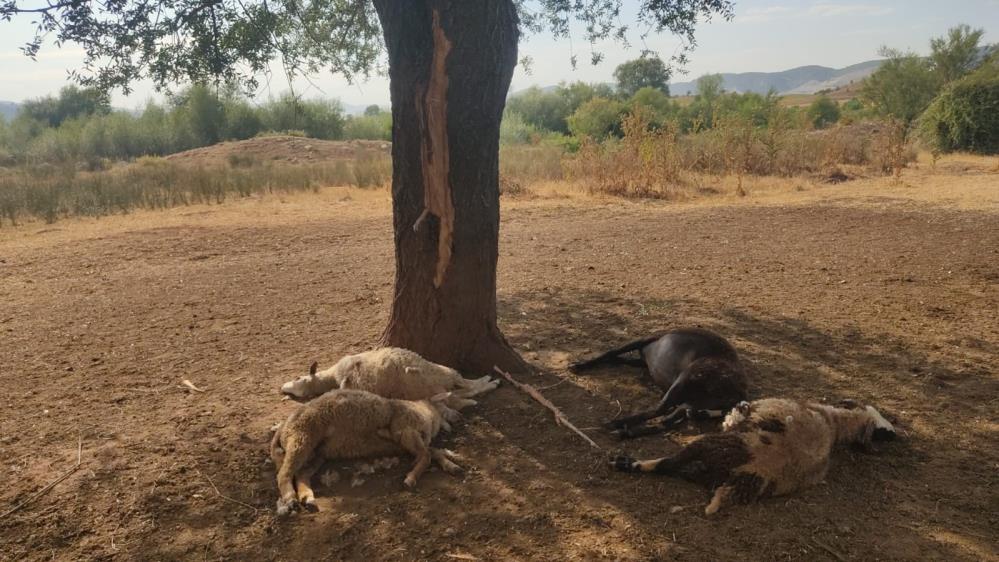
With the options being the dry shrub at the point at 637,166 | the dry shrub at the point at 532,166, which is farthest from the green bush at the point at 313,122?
the dry shrub at the point at 637,166

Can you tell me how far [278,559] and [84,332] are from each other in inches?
173

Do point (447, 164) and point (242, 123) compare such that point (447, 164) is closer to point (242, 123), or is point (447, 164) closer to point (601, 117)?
point (601, 117)

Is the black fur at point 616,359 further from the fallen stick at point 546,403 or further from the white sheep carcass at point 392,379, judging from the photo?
the white sheep carcass at point 392,379

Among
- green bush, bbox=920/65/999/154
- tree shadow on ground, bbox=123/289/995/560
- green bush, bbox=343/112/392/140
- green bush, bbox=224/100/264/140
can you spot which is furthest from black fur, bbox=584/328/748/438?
green bush, bbox=343/112/392/140

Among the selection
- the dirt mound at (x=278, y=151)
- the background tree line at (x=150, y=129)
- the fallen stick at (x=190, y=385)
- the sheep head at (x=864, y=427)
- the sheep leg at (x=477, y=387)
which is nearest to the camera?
the sheep head at (x=864, y=427)

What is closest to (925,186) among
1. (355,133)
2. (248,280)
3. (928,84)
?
(248,280)

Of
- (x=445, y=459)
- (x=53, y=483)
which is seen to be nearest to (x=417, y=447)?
(x=445, y=459)

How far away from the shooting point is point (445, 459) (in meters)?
3.51

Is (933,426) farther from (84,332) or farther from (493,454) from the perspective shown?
(84,332)

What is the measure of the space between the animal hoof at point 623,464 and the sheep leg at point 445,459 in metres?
0.79

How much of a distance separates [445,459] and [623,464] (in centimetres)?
91

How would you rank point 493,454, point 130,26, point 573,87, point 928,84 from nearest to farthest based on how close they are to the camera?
point 493,454 < point 130,26 < point 928,84 < point 573,87

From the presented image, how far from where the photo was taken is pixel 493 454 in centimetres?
367

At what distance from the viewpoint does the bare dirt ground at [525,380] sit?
9.71 ft
